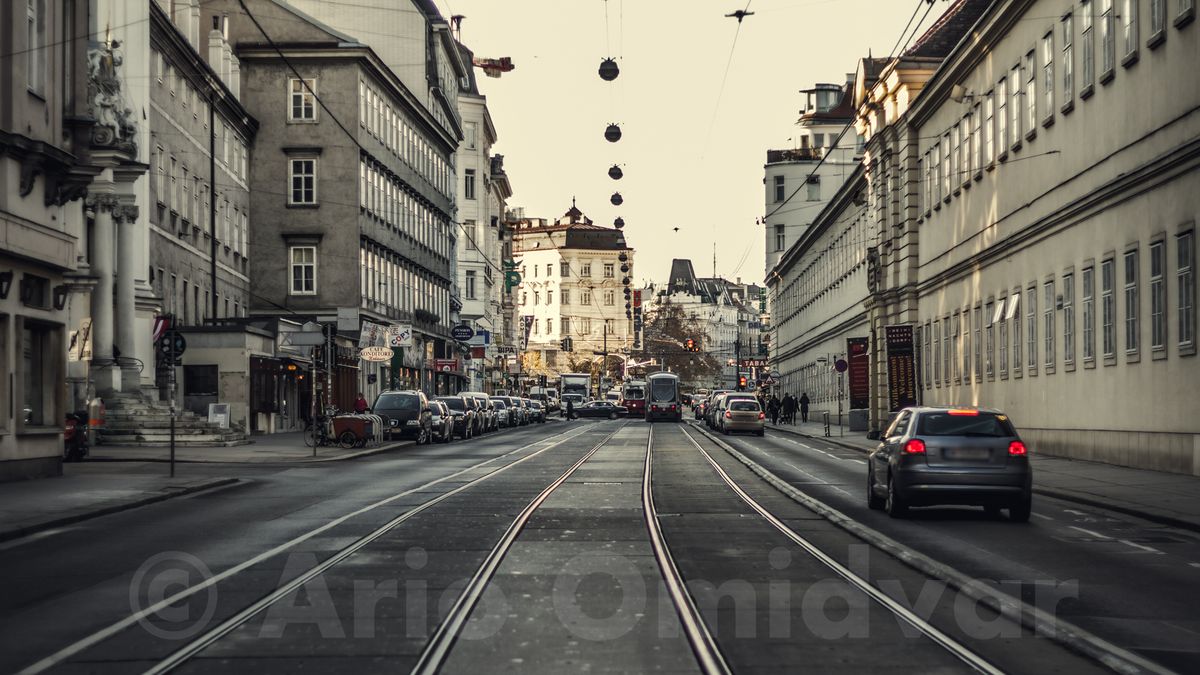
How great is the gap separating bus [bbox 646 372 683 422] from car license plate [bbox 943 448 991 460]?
74709mm

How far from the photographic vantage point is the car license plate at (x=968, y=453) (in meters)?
20.5

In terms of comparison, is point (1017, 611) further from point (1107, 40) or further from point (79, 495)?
point (1107, 40)

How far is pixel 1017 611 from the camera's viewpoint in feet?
37.3

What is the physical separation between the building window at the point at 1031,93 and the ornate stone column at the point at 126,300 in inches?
934

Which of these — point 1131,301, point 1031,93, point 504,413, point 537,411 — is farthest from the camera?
point 537,411

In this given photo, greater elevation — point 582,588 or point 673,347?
point 673,347

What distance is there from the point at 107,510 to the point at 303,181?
50.2 m

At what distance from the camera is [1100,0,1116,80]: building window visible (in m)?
33.4

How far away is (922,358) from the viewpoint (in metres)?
57.6

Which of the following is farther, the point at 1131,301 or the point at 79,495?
the point at 1131,301

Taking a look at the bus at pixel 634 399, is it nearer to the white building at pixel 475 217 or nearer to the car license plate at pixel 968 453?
the white building at pixel 475 217

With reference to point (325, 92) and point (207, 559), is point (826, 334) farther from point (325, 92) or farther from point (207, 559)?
point (207, 559)

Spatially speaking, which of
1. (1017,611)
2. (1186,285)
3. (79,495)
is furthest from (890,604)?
(1186,285)

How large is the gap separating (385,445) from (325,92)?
1103 inches
